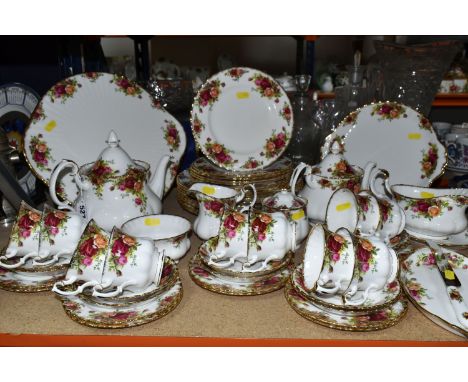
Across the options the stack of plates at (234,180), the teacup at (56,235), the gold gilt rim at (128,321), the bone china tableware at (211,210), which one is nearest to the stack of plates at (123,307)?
the gold gilt rim at (128,321)

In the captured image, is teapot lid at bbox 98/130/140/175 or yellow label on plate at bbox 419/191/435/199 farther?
yellow label on plate at bbox 419/191/435/199

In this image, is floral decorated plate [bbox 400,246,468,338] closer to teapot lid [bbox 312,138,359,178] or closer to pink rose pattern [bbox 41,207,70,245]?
teapot lid [bbox 312,138,359,178]

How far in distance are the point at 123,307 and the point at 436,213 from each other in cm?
78

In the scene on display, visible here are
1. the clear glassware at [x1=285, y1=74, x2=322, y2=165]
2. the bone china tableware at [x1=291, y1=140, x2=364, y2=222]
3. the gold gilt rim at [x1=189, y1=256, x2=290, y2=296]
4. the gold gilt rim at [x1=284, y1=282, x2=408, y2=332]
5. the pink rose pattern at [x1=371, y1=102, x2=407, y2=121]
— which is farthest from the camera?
the clear glassware at [x1=285, y1=74, x2=322, y2=165]

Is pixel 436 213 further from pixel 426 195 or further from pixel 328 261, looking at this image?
pixel 328 261

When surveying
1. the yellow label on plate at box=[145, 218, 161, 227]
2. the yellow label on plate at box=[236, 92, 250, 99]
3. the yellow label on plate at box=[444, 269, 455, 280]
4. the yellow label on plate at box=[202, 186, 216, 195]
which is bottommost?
the yellow label on plate at box=[444, 269, 455, 280]

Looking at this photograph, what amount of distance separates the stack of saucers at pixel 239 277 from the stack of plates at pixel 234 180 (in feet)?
1.06

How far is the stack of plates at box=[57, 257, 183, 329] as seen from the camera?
87cm

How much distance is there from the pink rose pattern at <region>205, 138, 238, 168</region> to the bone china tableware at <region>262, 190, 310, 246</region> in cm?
25

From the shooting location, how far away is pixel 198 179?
137 centimetres

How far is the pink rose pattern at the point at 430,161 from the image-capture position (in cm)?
142

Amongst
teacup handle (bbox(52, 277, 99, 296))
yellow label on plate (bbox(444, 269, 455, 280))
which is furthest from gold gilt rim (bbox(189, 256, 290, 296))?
yellow label on plate (bbox(444, 269, 455, 280))

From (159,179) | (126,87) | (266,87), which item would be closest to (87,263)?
(159,179)
